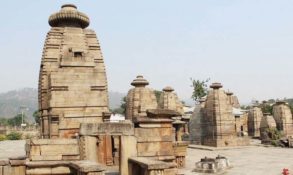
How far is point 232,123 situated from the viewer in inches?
872

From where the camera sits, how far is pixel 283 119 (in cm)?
2812

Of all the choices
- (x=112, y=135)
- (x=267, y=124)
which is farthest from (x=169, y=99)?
(x=112, y=135)

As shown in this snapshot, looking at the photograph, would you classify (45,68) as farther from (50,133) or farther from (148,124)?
(148,124)

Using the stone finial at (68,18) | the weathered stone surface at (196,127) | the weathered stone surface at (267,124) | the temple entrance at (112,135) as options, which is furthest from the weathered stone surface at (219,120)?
the temple entrance at (112,135)

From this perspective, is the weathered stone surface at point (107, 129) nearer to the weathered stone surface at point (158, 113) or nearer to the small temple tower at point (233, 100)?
the weathered stone surface at point (158, 113)

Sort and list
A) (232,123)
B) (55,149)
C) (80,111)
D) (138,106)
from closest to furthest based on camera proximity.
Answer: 1. (55,149)
2. (80,111)
3. (138,106)
4. (232,123)

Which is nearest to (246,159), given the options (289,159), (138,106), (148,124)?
(289,159)

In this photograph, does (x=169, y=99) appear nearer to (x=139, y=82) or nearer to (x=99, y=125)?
(x=139, y=82)

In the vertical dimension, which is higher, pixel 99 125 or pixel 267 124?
pixel 99 125

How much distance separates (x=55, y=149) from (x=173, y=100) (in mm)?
16134

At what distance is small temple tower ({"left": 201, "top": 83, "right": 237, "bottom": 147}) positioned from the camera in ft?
71.5

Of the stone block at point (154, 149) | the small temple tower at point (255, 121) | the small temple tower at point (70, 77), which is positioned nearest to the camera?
the stone block at point (154, 149)

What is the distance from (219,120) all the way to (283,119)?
29.1 ft

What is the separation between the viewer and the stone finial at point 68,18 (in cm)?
Answer: 1596
